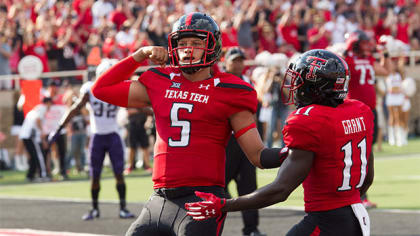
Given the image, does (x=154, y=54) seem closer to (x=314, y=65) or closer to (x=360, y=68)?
(x=314, y=65)

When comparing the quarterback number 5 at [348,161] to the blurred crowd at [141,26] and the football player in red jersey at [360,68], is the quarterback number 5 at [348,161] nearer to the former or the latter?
the football player in red jersey at [360,68]

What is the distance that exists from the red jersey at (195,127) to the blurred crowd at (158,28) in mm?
10082

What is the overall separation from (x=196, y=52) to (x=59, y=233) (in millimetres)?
4928

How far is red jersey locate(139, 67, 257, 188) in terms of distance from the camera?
4730 millimetres

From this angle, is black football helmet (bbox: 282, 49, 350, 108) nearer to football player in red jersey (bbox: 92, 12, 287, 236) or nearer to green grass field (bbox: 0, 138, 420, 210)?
football player in red jersey (bbox: 92, 12, 287, 236)

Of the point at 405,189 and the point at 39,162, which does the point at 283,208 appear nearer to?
the point at 405,189

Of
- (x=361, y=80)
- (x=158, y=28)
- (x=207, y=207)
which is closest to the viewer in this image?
(x=207, y=207)

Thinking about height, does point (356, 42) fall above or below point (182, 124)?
above

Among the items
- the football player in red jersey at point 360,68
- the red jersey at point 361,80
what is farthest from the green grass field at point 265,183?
the red jersey at point 361,80

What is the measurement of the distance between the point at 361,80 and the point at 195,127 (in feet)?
18.7

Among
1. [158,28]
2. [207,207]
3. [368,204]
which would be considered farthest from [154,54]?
[158,28]

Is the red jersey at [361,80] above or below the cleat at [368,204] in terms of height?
above

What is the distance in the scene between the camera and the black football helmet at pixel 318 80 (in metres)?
4.48

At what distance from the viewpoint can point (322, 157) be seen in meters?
4.32
